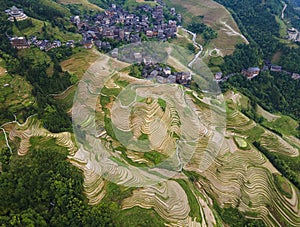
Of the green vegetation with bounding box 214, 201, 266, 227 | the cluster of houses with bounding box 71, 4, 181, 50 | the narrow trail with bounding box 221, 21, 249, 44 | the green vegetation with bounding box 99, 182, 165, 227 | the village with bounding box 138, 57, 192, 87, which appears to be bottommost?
the cluster of houses with bounding box 71, 4, 181, 50

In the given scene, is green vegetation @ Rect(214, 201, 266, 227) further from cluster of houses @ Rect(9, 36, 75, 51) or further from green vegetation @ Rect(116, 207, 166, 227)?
cluster of houses @ Rect(9, 36, 75, 51)

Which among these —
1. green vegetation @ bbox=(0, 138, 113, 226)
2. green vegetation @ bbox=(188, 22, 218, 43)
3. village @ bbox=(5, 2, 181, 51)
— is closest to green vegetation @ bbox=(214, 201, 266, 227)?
green vegetation @ bbox=(0, 138, 113, 226)

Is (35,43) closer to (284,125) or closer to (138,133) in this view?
(138,133)

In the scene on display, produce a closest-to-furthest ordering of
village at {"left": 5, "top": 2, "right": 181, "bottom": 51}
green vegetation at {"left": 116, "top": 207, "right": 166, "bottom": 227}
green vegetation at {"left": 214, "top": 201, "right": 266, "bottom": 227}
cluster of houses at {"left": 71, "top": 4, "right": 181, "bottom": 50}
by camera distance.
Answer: green vegetation at {"left": 116, "top": 207, "right": 166, "bottom": 227} → green vegetation at {"left": 214, "top": 201, "right": 266, "bottom": 227} → village at {"left": 5, "top": 2, "right": 181, "bottom": 51} → cluster of houses at {"left": 71, "top": 4, "right": 181, "bottom": 50}

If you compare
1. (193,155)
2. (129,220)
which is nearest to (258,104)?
(193,155)

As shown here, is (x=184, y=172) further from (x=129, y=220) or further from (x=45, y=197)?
(x=45, y=197)

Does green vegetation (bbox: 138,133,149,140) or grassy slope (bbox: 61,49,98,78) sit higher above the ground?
green vegetation (bbox: 138,133,149,140)

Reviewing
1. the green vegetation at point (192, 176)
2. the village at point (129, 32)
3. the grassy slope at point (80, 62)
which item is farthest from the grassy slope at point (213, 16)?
the green vegetation at point (192, 176)
